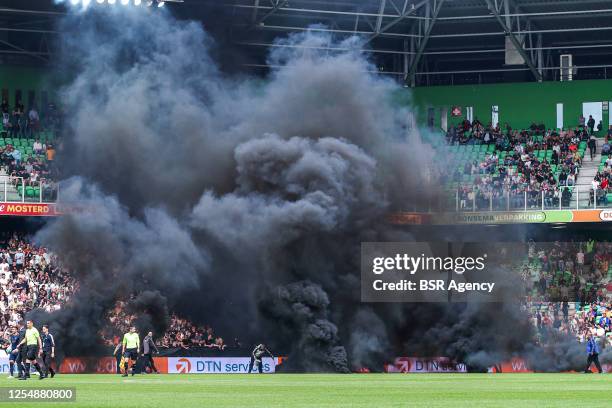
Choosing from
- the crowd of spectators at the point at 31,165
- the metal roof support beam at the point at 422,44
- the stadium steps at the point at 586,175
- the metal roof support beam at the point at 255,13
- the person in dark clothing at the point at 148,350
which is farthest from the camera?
the metal roof support beam at the point at 422,44

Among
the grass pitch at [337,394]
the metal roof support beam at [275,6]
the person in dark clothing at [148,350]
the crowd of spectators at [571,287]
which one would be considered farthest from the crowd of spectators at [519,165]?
the grass pitch at [337,394]

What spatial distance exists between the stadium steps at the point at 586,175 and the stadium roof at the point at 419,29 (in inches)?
222

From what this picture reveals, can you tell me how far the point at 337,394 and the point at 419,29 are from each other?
38.8 meters

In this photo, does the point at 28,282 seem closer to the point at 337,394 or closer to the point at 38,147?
the point at 38,147

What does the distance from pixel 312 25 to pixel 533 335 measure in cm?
2186

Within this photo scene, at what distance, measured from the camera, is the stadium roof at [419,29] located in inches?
2404

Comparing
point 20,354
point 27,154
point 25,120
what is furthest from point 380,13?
point 20,354

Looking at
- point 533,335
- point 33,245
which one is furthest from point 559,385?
point 33,245

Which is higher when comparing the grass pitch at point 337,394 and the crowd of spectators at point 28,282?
the crowd of spectators at point 28,282

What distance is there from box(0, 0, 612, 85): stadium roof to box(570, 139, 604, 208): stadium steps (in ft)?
18.5

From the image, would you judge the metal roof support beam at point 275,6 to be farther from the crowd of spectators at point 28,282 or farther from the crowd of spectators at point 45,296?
the crowd of spectators at point 28,282

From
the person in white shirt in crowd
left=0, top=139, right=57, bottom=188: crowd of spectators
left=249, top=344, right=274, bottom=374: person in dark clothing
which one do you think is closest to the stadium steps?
left=249, top=344, right=274, bottom=374: person in dark clothing

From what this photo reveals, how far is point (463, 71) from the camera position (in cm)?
6994

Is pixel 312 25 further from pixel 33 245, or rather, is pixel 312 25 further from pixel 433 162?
pixel 33 245
